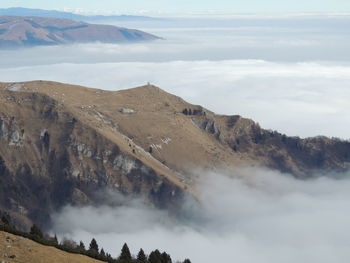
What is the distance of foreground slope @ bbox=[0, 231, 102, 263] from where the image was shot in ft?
480

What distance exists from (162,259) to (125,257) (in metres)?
12.7

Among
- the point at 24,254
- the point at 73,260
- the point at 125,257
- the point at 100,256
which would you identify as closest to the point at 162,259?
the point at 125,257

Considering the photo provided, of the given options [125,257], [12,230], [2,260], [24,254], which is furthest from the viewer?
[125,257]

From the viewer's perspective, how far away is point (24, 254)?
15012cm

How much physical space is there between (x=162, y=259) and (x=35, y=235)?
46510mm

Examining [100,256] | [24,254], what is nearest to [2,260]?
[24,254]

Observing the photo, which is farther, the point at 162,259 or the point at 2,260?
the point at 162,259

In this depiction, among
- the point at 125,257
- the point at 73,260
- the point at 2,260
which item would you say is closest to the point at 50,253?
the point at 73,260

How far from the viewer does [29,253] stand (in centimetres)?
15188

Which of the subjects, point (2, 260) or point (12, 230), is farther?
point (12, 230)

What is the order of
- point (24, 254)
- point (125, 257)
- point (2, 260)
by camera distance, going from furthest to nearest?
point (125, 257)
point (24, 254)
point (2, 260)

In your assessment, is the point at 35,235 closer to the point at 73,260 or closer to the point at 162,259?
the point at 73,260

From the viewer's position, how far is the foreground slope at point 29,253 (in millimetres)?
146375

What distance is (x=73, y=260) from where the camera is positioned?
521ft
